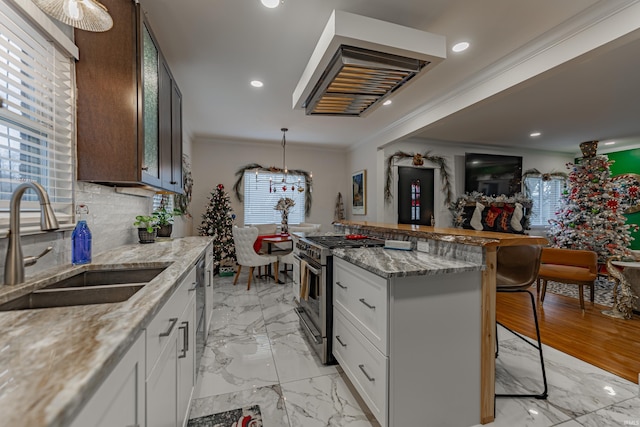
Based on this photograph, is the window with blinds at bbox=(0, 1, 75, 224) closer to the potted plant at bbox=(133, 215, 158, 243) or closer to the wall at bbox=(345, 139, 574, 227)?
the potted plant at bbox=(133, 215, 158, 243)

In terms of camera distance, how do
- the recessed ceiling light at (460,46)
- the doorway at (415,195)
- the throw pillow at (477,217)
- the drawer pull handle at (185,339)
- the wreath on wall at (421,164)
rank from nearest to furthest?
the drawer pull handle at (185,339), the recessed ceiling light at (460,46), the wreath on wall at (421,164), the doorway at (415,195), the throw pillow at (477,217)

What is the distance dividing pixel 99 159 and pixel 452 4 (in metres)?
2.50

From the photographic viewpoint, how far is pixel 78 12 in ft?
3.70

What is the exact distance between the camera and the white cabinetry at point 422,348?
1.41 metres

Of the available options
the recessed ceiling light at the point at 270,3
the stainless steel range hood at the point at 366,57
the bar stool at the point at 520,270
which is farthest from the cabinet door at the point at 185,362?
the recessed ceiling light at the point at 270,3

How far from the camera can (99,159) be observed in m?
1.61

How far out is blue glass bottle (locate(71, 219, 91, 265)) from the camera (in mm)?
1446

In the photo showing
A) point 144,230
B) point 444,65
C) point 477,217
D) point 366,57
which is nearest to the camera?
point 366,57

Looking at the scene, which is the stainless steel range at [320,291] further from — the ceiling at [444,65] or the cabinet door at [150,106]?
the ceiling at [444,65]

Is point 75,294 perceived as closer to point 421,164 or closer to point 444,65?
point 444,65

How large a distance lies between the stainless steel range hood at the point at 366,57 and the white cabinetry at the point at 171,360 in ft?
5.19

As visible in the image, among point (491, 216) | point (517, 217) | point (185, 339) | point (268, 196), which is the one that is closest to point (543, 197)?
point (517, 217)

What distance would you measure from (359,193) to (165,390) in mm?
5040

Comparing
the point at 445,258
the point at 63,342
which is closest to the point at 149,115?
the point at 63,342
